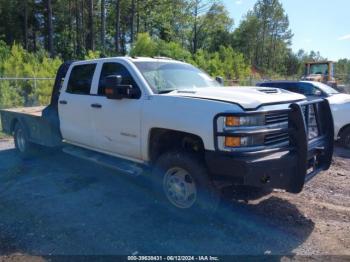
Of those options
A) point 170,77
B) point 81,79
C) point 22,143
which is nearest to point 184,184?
point 170,77

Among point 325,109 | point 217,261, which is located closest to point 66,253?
point 217,261

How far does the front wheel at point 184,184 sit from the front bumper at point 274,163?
0.72 feet

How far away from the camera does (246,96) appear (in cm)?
426

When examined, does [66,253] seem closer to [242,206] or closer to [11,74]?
[242,206]

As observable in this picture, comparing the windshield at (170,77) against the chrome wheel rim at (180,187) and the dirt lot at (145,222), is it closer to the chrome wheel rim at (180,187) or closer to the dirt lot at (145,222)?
the chrome wheel rim at (180,187)

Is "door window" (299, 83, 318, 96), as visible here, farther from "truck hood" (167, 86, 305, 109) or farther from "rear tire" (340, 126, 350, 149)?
"truck hood" (167, 86, 305, 109)

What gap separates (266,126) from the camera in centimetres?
412

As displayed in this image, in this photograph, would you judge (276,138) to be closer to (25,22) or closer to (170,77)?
(170,77)

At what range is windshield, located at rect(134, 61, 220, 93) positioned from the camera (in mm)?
5113

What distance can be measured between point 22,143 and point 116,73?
3.75m

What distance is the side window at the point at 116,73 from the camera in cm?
517

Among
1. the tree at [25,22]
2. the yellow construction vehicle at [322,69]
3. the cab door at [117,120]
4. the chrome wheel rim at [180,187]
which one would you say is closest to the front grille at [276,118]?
the chrome wheel rim at [180,187]

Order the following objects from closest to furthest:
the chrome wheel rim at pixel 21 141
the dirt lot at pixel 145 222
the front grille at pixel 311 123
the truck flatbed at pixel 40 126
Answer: the dirt lot at pixel 145 222
the front grille at pixel 311 123
the truck flatbed at pixel 40 126
the chrome wheel rim at pixel 21 141

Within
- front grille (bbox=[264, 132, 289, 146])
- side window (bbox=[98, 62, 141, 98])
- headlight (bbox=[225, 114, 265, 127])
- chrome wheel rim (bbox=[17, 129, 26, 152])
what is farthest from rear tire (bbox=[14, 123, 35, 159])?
front grille (bbox=[264, 132, 289, 146])
